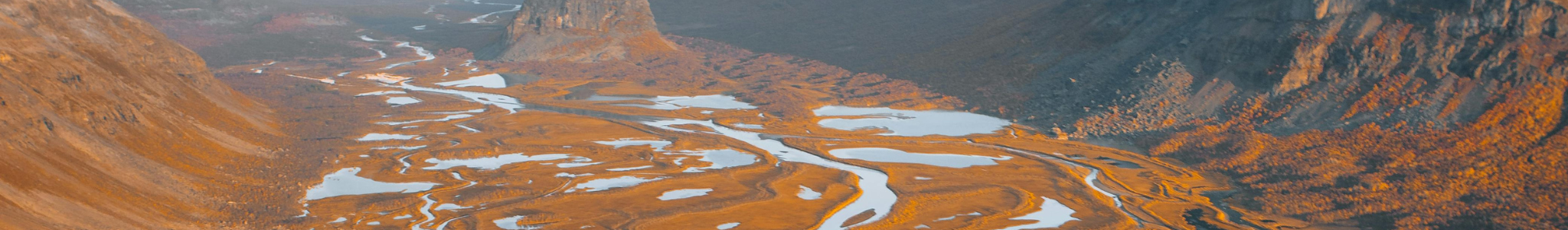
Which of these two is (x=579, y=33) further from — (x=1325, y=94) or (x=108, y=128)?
(x=1325, y=94)

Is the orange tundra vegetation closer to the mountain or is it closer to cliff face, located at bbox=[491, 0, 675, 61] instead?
the mountain

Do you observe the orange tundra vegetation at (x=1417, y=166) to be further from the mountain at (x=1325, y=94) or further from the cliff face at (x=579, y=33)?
the cliff face at (x=579, y=33)

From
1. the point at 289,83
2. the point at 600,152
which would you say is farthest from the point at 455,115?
the point at 289,83

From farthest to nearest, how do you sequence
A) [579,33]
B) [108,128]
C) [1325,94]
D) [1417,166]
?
[579,33] < [1325,94] < [1417,166] < [108,128]

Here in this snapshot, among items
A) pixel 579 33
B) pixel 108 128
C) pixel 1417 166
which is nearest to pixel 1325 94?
pixel 1417 166

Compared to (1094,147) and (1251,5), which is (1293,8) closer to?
(1251,5)

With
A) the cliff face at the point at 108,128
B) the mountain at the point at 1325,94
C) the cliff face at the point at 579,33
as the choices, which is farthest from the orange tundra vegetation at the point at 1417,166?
the cliff face at the point at 579,33

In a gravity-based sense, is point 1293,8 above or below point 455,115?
above
